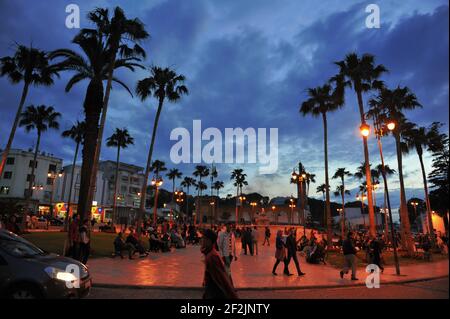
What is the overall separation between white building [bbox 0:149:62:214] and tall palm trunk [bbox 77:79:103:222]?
4789 cm

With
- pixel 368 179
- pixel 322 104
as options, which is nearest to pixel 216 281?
pixel 368 179

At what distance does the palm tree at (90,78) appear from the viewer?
57.7ft

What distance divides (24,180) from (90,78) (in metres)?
55.1

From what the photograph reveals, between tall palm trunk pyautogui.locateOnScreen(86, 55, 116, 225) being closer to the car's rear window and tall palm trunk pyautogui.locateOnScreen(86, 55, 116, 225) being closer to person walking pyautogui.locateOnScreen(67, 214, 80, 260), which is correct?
person walking pyautogui.locateOnScreen(67, 214, 80, 260)

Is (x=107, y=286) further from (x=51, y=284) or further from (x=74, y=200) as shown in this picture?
(x=74, y=200)

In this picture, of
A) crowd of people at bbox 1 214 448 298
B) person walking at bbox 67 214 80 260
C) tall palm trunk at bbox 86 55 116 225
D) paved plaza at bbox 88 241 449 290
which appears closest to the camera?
crowd of people at bbox 1 214 448 298

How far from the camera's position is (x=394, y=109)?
81.1 ft

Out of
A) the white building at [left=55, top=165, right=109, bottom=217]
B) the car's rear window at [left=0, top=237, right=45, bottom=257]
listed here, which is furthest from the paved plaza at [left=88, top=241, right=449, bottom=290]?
the white building at [left=55, top=165, right=109, bottom=217]

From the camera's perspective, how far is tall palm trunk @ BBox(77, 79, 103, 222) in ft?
56.7

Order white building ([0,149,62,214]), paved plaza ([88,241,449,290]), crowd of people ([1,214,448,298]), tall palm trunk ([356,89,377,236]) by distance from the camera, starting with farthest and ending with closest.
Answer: white building ([0,149,62,214]) < tall palm trunk ([356,89,377,236]) < paved plaza ([88,241,449,290]) < crowd of people ([1,214,448,298])

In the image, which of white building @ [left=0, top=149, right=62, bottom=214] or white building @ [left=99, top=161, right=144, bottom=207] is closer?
white building @ [left=0, top=149, right=62, bottom=214]

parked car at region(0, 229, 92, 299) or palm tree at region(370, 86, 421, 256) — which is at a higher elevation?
palm tree at region(370, 86, 421, 256)

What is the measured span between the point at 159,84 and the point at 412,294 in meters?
23.4
